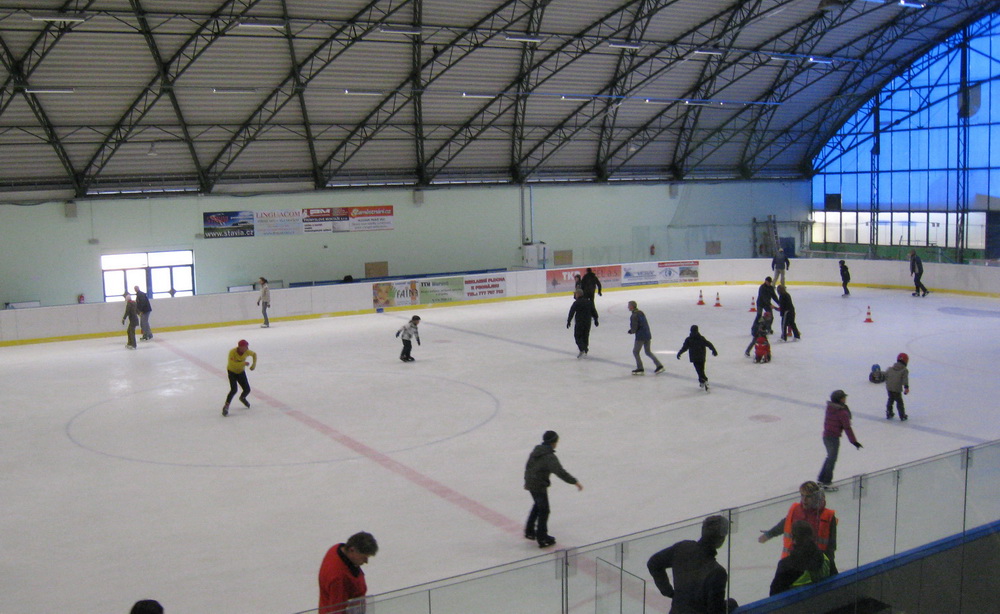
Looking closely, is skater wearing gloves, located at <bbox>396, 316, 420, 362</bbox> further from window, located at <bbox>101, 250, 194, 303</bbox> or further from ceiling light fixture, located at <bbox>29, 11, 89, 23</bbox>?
window, located at <bbox>101, 250, 194, 303</bbox>

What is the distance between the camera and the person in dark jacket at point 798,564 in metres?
6.03

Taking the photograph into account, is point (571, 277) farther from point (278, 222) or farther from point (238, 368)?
point (238, 368)

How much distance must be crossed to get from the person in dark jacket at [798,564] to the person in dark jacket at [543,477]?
2.78 metres

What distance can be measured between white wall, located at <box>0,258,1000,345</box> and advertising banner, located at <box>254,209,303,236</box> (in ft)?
21.0

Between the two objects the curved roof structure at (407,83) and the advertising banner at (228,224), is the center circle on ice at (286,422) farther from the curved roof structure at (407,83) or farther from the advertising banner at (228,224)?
the advertising banner at (228,224)

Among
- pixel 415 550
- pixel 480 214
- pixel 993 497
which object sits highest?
pixel 480 214

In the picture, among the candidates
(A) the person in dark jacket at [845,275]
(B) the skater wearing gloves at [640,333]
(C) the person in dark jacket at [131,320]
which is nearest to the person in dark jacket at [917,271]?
(A) the person in dark jacket at [845,275]

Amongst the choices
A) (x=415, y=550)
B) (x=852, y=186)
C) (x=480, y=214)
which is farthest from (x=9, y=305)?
(x=852, y=186)

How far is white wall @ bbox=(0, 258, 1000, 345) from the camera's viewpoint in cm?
2498

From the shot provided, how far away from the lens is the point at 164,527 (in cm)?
967

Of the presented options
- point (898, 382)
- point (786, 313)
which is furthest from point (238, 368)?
point (786, 313)

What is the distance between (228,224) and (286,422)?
20644 mm

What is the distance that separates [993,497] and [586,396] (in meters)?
9.18

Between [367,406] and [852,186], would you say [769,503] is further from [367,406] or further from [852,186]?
[852,186]
